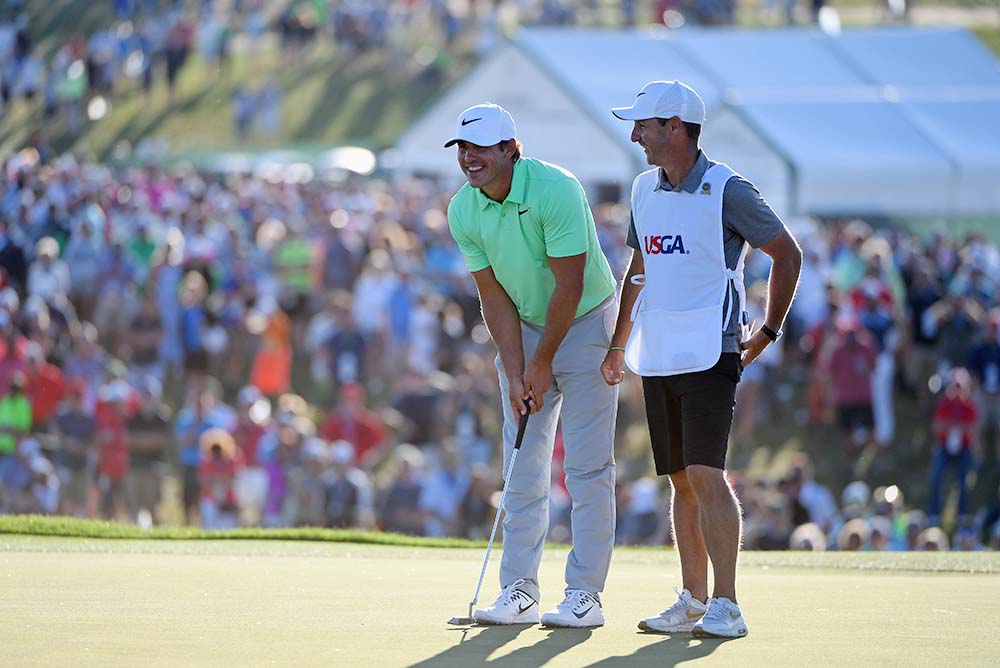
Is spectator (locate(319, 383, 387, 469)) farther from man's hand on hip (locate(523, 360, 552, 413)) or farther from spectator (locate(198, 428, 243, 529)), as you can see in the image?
man's hand on hip (locate(523, 360, 552, 413))

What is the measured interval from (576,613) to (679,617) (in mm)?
345

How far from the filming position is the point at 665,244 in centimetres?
631

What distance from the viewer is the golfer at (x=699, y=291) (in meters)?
6.21

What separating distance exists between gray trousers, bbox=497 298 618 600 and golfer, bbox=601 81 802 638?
293 mm

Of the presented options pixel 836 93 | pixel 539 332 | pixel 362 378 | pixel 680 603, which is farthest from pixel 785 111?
pixel 680 603

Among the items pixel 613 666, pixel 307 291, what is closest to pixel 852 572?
pixel 613 666

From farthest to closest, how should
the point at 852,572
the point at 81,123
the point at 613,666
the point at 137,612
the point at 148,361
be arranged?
the point at 81,123
the point at 148,361
the point at 852,572
the point at 137,612
the point at 613,666

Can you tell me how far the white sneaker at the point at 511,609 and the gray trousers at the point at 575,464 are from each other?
0.05 meters

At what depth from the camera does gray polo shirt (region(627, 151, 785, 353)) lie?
6.19 m

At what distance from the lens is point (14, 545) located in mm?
9031

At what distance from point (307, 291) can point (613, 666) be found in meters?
18.1

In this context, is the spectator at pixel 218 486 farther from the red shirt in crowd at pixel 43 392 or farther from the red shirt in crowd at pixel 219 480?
the red shirt in crowd at pixel 43 392

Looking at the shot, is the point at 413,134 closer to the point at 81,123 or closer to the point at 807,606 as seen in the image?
the point at 81,123

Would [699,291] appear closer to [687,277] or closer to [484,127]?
[687,277]
